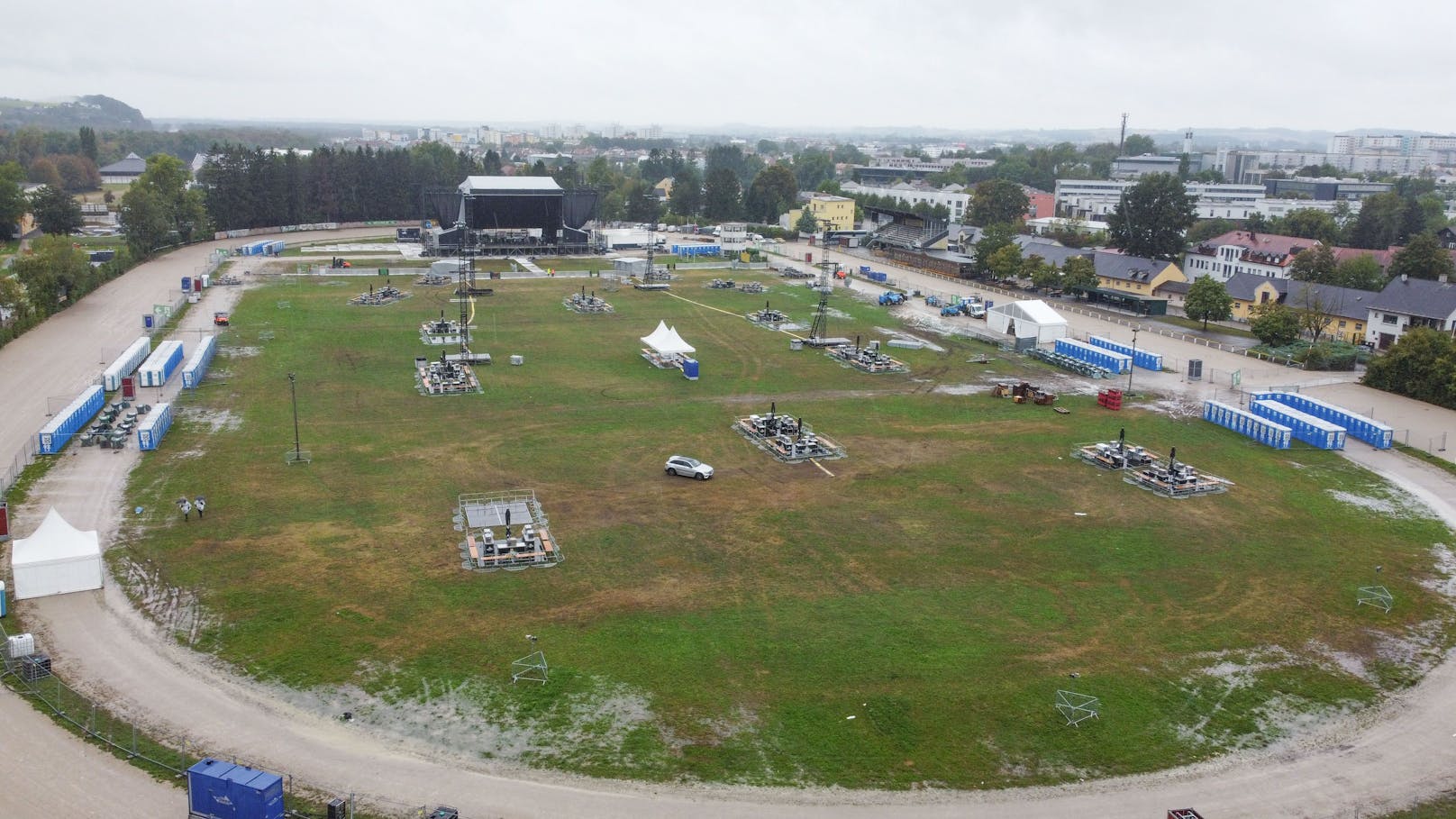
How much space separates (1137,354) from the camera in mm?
61438

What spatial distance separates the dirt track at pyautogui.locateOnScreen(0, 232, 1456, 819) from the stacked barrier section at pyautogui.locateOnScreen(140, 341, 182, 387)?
25.6m

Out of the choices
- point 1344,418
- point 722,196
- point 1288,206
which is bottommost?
point 1344,418

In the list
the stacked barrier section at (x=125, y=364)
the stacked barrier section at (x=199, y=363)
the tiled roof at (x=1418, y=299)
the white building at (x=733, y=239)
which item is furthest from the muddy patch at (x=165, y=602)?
the white building at (x=733, y=239)

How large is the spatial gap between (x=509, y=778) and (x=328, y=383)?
35970 mm

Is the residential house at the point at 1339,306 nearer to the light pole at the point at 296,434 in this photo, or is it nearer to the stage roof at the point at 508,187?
the light pole at the point at 296,434

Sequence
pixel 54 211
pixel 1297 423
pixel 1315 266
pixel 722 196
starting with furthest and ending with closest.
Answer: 1. pixel 722 196
2. pixel 54 211
3. pixel 1315 266
4. pixel 1297 423

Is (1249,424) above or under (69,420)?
above

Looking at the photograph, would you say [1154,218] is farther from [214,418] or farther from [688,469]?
[214,418]

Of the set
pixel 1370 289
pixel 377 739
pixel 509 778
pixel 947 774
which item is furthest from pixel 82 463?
pixel 1370 289

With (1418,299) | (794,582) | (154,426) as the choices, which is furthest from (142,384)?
(1418,299)

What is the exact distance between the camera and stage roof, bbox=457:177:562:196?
104312 mm

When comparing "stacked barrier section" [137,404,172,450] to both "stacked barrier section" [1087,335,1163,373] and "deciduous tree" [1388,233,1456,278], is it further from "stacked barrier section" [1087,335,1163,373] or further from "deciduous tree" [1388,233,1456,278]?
"deciduous tree" [1388,233,1456,278]

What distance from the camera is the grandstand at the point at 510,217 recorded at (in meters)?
104

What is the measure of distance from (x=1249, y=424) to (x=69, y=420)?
52.0 meters
